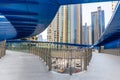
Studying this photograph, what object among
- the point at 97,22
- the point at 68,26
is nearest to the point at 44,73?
the point at 68,26

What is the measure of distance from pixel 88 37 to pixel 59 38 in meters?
24.8

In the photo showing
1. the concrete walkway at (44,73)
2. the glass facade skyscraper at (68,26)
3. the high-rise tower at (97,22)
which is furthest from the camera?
the high-rise tower at (97,22)

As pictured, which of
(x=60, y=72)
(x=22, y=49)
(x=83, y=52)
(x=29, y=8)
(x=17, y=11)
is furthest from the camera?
(x=22, y=49)

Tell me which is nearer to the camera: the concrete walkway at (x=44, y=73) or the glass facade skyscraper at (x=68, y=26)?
the concrete walkway at (x=44, y=73)

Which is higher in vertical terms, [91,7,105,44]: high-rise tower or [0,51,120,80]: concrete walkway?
[91,7,105,44]: high-rise tower

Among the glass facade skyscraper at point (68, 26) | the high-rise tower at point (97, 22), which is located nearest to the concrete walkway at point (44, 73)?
the glass facade skyscraper at point (68, 26)

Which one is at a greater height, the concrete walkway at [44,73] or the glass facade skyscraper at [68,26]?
the glass facade skyscraper at [68,26]

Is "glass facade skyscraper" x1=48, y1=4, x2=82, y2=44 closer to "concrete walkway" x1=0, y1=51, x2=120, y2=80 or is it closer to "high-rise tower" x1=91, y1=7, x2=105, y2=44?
"high-rise tower" x1=91, y1=7, x2=105, y2=44

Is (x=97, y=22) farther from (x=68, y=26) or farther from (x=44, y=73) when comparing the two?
(x=44, y=73)

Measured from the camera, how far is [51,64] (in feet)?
41.2

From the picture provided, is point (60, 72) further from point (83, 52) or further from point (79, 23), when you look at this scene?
point (79, 23)

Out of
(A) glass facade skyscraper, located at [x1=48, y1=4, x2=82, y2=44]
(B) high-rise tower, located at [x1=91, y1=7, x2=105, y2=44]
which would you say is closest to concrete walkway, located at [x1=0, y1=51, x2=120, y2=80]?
(A) glass facade skyscraper, located at [x1=48, y1=4, x2=82, y2=44]

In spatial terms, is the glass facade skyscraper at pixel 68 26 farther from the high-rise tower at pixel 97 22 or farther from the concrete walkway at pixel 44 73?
the concrete walkway at pixel 44 73

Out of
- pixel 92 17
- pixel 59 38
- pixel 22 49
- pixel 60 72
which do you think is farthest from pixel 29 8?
pixel 92 17
